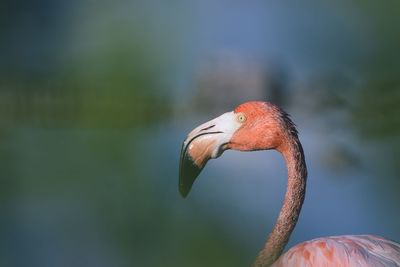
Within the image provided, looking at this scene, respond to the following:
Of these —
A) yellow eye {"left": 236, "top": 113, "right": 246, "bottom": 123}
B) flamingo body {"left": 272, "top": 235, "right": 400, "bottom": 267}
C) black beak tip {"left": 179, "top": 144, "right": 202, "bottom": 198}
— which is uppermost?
yellow eye {"left": 236, "top": 113, "right": 246, "bottom": 123}

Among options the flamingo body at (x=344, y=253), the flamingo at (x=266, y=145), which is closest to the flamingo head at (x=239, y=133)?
the flamingo at (x=266, y=145)

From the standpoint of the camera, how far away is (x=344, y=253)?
1487 mm

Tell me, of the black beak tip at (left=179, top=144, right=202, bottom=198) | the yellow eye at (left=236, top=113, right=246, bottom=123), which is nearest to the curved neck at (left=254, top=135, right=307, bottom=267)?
the yellow eye at (left=236, top=113, right=246, bottom=123)

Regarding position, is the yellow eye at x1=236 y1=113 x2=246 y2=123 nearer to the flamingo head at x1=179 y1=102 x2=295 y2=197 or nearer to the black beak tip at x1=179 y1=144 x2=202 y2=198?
the flamingo head at x1=179 y1=102 x2=295 y2=197

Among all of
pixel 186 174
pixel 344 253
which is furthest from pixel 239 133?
pixel 344 253

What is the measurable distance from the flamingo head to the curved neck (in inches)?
1.6

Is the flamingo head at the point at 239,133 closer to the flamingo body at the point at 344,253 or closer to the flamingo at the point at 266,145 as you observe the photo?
the flamingo at the point at 266,145

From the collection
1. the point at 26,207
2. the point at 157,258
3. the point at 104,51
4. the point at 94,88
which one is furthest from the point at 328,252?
the point at 26,207

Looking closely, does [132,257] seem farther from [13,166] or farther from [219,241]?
[13,166]

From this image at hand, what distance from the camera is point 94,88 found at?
8.04ft

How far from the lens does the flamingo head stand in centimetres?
165

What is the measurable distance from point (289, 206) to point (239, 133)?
0.24 meters

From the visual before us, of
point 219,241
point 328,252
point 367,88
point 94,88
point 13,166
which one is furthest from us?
point 367,88

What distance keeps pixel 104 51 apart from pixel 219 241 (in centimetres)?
79
